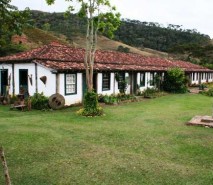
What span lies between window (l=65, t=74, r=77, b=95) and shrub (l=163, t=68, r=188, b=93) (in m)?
14.3

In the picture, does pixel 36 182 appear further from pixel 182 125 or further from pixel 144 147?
pixel 182 125

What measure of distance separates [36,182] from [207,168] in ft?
14.2

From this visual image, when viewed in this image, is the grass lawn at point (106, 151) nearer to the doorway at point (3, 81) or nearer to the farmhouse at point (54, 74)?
the farmhouse at point (54, 74)

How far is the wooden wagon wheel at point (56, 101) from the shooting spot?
17.8 m

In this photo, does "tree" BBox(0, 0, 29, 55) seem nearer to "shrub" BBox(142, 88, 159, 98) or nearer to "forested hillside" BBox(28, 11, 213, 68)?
"shrub" BBox(142, 88, 159, 98)

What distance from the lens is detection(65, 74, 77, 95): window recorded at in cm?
1953

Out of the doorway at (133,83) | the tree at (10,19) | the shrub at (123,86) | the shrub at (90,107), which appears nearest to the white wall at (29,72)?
the shrub at (90,107)

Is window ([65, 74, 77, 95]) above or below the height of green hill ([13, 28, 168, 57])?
below

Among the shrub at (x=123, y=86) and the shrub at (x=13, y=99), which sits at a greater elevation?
the shrub at (x=123, y=86)

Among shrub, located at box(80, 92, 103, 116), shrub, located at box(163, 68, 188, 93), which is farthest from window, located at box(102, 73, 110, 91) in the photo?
shrub, located at box(163, 68, 188, 93)

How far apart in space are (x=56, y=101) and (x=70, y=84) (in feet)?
7.31

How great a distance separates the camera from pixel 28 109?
57.6ft

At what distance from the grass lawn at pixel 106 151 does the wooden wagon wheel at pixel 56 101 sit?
10.8ft

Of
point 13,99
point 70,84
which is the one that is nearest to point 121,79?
point 70,84
